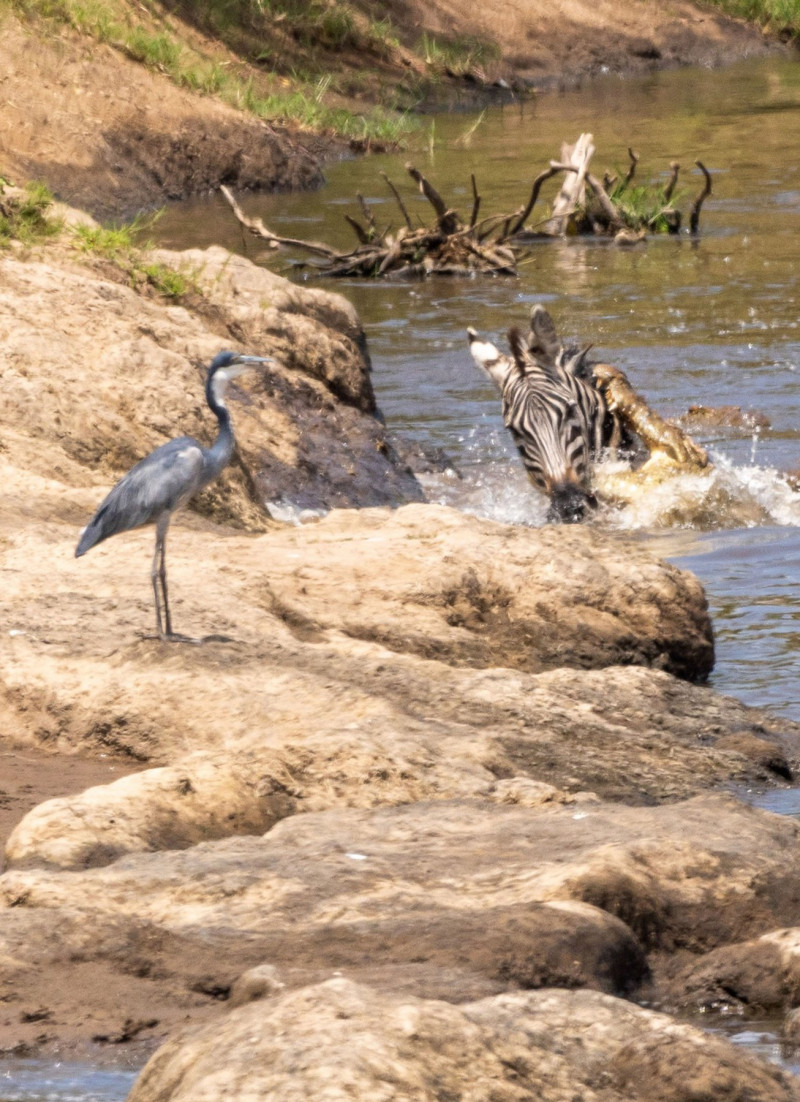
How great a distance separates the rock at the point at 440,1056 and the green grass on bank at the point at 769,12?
136 feet

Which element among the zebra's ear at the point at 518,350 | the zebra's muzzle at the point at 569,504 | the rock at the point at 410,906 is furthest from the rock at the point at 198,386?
the rock at the point at 410,906

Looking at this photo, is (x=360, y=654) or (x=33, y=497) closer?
(x=360, y=654)

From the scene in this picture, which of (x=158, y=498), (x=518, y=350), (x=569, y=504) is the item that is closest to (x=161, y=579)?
(x=158, y=498)

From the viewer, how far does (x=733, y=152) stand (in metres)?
25.7

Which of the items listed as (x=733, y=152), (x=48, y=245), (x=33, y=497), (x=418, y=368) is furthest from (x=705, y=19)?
(x=33, y=497)

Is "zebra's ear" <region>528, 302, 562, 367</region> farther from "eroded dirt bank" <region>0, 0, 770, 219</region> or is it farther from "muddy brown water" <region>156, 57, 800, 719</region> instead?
"eroded dirt bank" <region>0, 0, 770, 219</region>

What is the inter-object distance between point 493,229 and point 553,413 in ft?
30.0

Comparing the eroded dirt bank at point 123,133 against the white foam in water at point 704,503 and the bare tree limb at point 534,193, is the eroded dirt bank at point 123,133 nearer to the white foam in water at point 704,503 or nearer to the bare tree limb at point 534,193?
the bare tree limb at point 534,193

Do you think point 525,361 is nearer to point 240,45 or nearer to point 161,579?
point 161,579

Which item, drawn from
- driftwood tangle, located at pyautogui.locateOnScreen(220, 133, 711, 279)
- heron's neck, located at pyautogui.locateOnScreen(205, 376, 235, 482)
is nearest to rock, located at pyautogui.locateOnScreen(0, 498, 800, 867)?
heron's neck, located at pyautogui.locateOnScreen(205, 376, 235, 482)

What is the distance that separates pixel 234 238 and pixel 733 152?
838cm

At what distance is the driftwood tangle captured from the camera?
18203 mm

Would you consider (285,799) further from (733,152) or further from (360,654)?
(733,152)

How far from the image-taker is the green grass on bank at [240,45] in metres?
25.9
